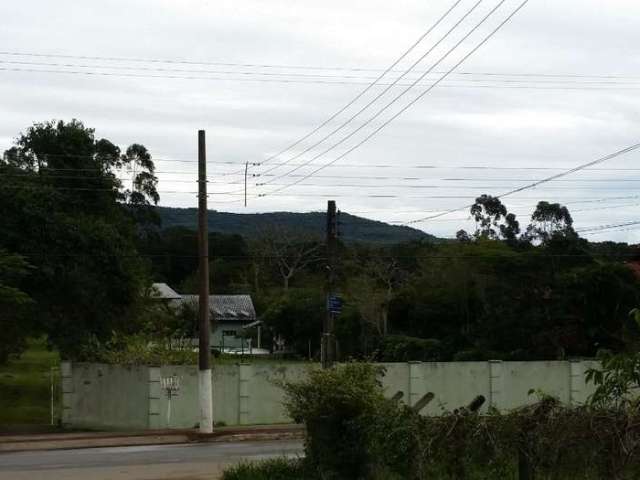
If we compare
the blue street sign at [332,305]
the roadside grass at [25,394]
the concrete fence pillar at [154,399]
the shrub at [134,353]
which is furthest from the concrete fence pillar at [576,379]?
the roadside grass at [25,394]

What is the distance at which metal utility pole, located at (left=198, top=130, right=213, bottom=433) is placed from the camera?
26.8 m

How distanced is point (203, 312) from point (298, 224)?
82.2 m

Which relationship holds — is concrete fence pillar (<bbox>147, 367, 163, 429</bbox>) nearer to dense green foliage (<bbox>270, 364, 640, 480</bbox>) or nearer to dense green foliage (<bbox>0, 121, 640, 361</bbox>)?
dense green foliage (<bbox>0, 121, 640, 361</bbox>)

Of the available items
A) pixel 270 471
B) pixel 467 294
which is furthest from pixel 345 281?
pixel 270 471

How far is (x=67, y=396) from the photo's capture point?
3006 centimetres

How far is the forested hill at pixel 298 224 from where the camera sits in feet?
305

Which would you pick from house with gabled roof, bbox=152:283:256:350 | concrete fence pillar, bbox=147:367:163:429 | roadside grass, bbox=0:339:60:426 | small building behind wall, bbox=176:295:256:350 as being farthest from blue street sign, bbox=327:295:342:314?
small building behind wall, bbox=176:295:256:350

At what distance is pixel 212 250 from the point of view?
113188 mm

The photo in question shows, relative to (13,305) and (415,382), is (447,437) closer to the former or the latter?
(13,305)

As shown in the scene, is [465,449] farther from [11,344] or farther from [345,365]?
[11,344]

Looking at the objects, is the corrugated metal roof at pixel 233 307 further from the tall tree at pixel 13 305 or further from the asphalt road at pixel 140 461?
the asphalt road at pixel 140 461

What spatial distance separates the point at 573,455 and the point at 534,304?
4030 cm

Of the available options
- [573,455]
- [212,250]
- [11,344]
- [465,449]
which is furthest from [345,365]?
[212,250]

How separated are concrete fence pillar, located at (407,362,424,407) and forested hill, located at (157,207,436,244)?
4446 cm
